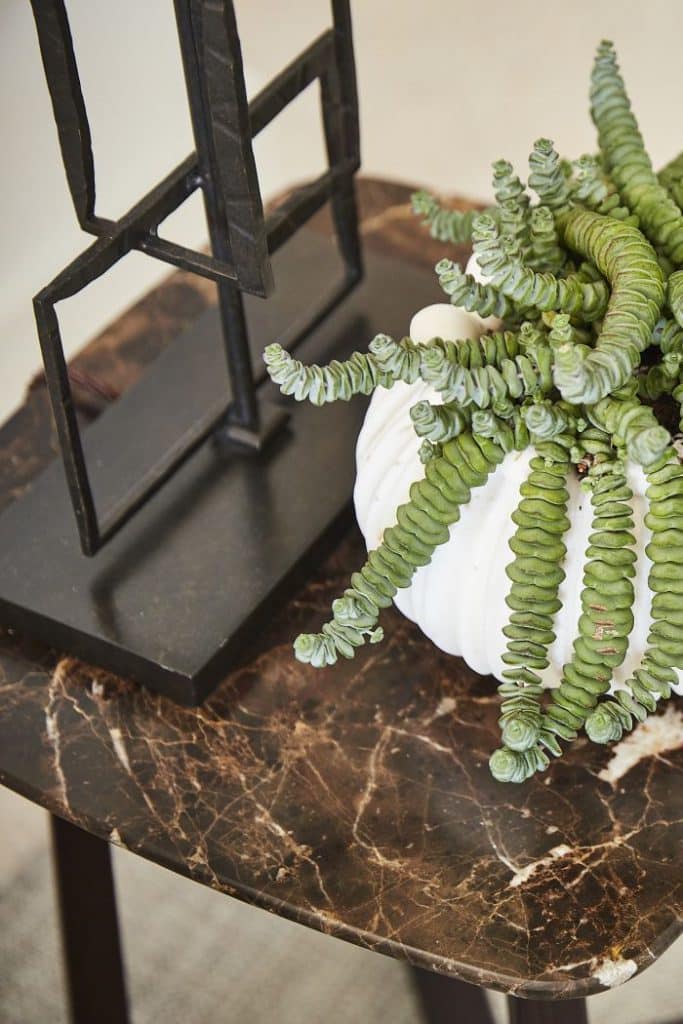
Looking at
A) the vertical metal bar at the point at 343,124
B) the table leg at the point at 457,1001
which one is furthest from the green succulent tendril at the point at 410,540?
the table leg at the point at 457,1001

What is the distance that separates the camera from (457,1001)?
4.34ft

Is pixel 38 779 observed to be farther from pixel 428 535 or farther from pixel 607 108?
pixel 607 108

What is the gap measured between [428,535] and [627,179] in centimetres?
28

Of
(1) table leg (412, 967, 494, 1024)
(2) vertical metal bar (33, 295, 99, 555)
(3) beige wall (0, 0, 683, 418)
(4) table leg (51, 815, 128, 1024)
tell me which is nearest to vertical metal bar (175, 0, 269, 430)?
(2) vertical metal bar (33, 295, 99, 555)

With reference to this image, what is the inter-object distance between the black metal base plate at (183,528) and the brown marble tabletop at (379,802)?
0.04 meters

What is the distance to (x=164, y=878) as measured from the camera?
1.59 m

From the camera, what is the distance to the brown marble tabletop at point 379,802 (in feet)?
2.77

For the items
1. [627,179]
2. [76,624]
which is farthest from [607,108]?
[76,624]

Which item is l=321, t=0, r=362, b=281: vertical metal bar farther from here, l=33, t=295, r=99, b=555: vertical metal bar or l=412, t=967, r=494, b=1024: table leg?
l=412, t=967, r=494, b=1024: table leg

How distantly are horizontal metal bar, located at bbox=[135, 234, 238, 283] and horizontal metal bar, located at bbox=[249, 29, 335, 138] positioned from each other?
0.36ft

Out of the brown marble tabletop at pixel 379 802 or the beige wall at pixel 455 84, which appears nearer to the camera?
the brown marble tabletop at pixel 379 802

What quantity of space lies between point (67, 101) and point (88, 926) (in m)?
0.71

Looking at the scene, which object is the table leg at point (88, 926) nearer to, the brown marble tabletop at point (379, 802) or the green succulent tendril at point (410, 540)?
the brown marble tabletop at point (379, 802)

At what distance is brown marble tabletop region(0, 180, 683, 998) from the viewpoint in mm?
845
